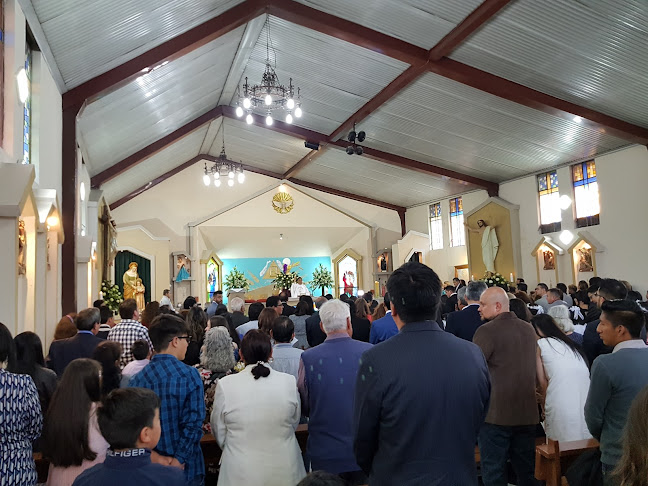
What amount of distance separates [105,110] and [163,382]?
8.80m

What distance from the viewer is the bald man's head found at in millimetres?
3693

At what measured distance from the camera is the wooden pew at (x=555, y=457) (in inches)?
109

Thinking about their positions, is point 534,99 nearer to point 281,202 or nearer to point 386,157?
point 386,157

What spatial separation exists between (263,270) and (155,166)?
5713mm

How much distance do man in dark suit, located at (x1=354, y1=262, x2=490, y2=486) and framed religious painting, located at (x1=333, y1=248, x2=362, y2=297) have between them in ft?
58.7

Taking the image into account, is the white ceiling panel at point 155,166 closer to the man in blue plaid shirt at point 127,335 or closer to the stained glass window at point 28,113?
the stained glass window at point 28,113

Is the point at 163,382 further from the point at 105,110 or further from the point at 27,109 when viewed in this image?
the point at 105,110

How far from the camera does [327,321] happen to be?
9.37 ft

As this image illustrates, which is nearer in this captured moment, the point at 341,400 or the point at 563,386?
the point at 341,400

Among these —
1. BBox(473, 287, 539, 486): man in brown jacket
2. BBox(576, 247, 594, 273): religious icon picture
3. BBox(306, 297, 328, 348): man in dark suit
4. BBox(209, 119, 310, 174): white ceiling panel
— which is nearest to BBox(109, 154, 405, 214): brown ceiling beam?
BBox(209, 119, 310, 174): white ceiling panel

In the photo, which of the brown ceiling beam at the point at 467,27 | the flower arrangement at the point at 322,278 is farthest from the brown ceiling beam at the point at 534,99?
the flower arrangement at the point at 322,278

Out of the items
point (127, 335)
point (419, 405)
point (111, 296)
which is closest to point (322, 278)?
point (111, 296)

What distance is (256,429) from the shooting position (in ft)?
8.42

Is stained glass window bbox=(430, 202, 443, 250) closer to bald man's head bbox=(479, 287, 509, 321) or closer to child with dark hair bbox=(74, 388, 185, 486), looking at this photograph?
bald man's head bbox=(479, 287, 509, 321)
